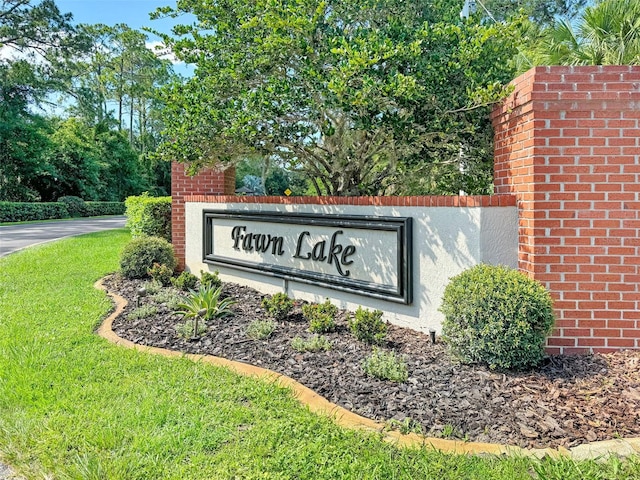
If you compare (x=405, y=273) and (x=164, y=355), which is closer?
(x=164, y=355)

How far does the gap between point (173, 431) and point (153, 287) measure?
459cm

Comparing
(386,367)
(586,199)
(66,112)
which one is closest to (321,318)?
(386,367)

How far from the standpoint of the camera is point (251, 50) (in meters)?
5.60

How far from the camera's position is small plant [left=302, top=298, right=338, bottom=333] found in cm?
504

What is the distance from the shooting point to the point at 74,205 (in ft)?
100

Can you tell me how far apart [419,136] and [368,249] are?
4.89 feet

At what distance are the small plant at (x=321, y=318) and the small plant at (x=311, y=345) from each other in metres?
0.33

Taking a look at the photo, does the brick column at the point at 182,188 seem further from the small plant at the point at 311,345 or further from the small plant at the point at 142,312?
the small plant at the point at 311,345

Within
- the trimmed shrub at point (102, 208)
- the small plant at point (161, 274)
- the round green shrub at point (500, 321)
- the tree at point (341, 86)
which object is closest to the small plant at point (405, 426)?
the round green shrub at point (500, 321)

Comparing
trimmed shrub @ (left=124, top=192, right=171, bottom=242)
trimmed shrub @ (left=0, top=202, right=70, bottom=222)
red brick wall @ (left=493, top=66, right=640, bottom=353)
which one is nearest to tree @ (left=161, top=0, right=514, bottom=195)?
red brick wall @ (left=493, top=66, right=640, bottom=353)

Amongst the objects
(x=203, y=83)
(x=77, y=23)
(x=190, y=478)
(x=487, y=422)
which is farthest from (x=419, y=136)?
(x=77, y=23)

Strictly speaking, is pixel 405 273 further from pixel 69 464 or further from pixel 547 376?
pixel 69 464

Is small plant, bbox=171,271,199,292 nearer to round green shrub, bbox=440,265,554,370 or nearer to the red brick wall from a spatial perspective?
round green shrub, bbox=440,265,554,370

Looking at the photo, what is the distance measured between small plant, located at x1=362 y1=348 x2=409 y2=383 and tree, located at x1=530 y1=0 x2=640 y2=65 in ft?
26.5
